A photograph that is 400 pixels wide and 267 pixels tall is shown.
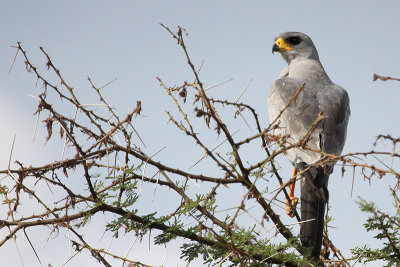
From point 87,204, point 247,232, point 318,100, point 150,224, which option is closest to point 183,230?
point 150,224

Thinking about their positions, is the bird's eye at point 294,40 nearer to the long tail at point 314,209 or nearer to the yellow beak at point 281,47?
the yellow beak at point 281,47

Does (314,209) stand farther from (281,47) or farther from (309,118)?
(281,47)

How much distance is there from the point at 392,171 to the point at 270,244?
0.78 m

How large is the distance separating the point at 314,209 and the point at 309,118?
3.91 ft

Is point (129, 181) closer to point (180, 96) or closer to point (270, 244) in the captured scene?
point (180, 96)

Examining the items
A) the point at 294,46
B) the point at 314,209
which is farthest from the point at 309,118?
the point at 294,46

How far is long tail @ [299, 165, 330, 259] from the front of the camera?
3.50 meters

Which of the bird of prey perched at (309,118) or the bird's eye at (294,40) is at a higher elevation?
the bird's eye at (294,40)

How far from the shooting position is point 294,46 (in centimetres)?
668

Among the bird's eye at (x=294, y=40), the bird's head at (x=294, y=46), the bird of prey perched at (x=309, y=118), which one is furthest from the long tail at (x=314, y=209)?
the bird's eye at (x=294, y=40)

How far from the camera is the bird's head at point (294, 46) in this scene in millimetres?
6602

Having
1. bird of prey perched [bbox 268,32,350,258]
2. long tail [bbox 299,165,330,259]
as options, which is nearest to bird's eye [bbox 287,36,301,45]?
bird of prey perched [bbox 268,32,350,258]

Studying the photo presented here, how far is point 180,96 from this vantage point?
2.94 metres


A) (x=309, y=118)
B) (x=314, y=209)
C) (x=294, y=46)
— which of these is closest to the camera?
(x=314, y=209)
